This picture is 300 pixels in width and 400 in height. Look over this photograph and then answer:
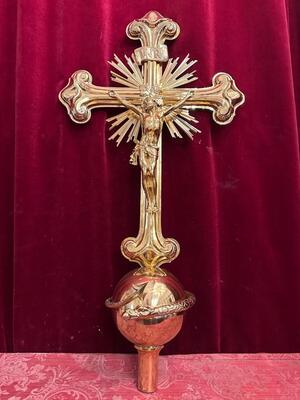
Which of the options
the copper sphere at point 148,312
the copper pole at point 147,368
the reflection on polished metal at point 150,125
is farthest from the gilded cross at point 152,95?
the copper pole at point 147,368

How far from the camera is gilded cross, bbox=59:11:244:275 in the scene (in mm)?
888

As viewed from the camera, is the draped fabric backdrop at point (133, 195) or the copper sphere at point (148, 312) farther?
the draped fabric backdrop at point (133, 195)

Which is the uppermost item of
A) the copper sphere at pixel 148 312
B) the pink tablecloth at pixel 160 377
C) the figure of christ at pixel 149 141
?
the figure of christ at pixel 149 141

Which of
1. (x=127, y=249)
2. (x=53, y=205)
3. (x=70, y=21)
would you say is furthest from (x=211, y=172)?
(x=70, y=21)

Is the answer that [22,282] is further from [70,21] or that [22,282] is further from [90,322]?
[70,21]

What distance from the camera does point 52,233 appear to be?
3.26ft

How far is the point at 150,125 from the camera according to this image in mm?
866

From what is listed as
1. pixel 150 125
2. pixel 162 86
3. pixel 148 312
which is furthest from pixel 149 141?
pixel 148 312

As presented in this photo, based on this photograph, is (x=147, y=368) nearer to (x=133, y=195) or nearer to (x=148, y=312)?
(x=148, y=312)

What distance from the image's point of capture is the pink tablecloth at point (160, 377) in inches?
32.1

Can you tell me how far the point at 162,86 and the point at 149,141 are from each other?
6.3 inches

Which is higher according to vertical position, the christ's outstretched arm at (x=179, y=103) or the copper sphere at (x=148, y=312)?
the christ's outstretched arm at (x=179, y=103)

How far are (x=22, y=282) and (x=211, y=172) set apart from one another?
21.4 inches

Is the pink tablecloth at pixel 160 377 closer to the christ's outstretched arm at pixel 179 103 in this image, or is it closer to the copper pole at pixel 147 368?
the copper pole at pixel 147 368
